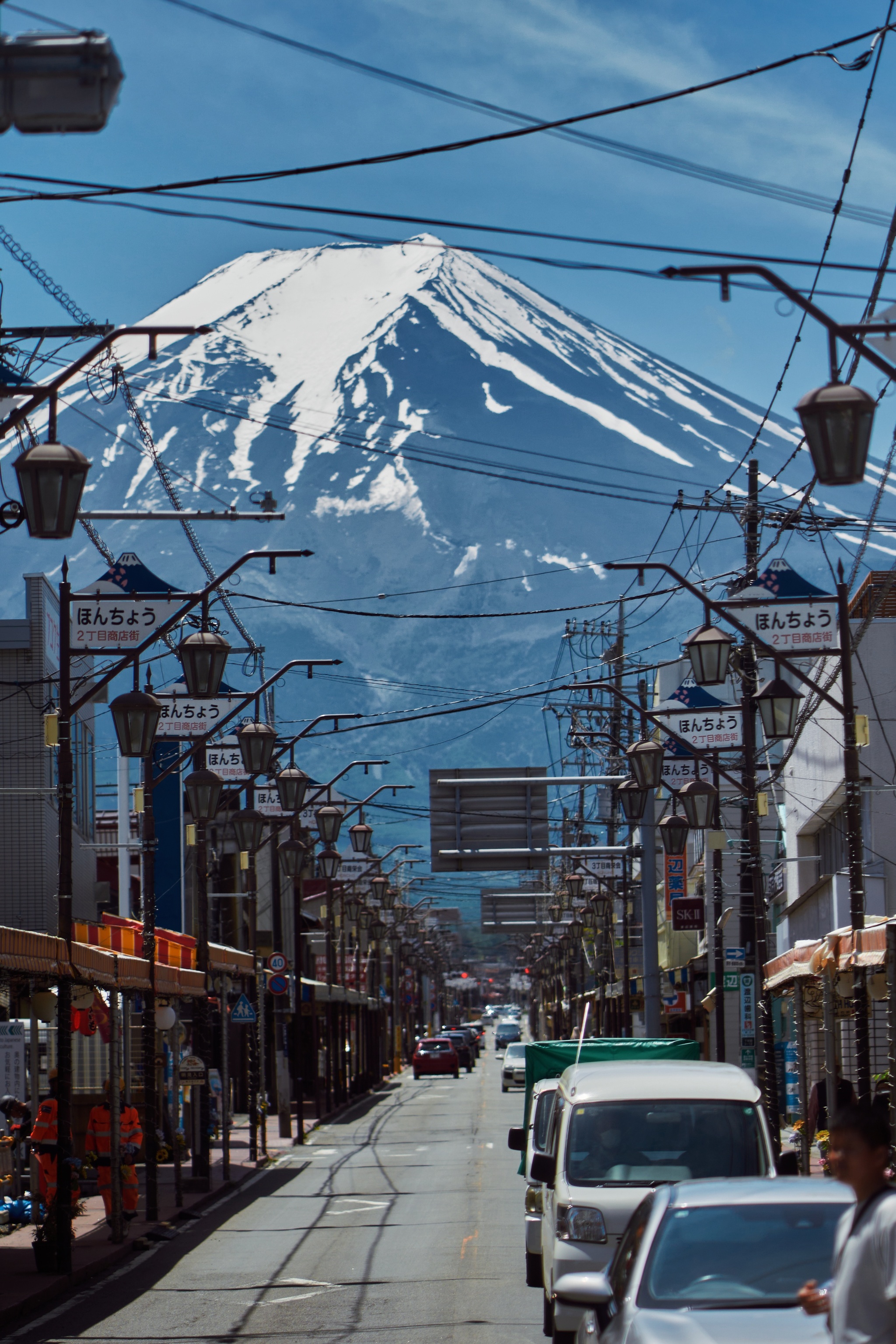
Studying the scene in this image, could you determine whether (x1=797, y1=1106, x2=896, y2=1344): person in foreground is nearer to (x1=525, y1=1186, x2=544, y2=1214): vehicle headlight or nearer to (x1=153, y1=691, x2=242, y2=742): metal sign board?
(x1=525, y1=1186, x2=544, y2=1214): vehicle headlight

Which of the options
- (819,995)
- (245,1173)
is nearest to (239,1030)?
(245,1173)

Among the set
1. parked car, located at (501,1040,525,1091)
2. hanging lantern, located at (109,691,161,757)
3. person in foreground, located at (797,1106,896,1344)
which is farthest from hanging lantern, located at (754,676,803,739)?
parked car, located at (501,1040,525,1091)

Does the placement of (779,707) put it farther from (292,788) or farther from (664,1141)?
(664,1141)

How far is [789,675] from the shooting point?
38.3 m

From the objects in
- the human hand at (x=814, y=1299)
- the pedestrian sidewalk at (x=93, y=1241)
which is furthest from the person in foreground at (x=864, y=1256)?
the pedestrian sidewalk at (x=93, y=1241)

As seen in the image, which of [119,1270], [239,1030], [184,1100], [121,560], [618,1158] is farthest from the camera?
[239,1030]

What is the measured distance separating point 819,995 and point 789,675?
1548cm

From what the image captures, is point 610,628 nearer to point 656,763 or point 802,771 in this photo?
point 802,771

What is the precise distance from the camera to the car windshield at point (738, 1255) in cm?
755

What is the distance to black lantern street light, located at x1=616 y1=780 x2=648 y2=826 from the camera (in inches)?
1113

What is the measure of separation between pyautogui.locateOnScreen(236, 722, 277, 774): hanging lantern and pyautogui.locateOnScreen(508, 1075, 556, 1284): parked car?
7754mm

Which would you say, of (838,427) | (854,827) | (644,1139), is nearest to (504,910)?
(854,827)

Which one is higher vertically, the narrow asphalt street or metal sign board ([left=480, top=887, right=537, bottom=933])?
metal sign board ([left=480, top=887, right=537, bottom=933])

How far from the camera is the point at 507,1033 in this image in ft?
368
